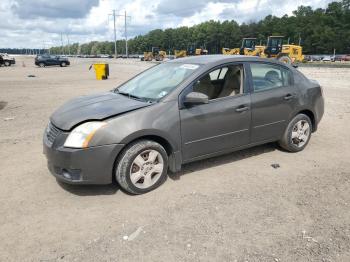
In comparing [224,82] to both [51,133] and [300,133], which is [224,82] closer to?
[300,133]

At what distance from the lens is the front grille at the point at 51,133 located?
12.9 feet

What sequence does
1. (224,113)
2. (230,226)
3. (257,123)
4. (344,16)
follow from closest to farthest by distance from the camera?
(230,226)
(224,113)
(257,123)
(344,16)

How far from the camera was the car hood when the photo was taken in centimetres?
386

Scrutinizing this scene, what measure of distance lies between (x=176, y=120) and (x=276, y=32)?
107123 mm

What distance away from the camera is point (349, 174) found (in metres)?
4.68

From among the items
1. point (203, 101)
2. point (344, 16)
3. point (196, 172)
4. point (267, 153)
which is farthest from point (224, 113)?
point (344, 16)

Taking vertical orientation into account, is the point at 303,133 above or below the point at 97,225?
above

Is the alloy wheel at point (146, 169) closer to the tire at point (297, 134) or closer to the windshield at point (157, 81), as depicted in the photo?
the windshield at point (157, 81)

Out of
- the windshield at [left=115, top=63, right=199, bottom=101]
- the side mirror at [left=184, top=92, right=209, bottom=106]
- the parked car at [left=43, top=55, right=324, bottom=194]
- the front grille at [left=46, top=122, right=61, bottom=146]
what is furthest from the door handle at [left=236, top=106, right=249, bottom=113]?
the front grille at [left=46, top=122, right=61, bottom=146]

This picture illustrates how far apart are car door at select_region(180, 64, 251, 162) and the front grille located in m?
1.52

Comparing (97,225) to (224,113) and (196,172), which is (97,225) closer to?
(196,172)

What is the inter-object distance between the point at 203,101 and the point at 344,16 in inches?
4226

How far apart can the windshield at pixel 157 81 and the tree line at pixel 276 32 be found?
80349 mm

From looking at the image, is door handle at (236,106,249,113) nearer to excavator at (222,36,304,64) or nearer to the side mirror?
the side mirror
